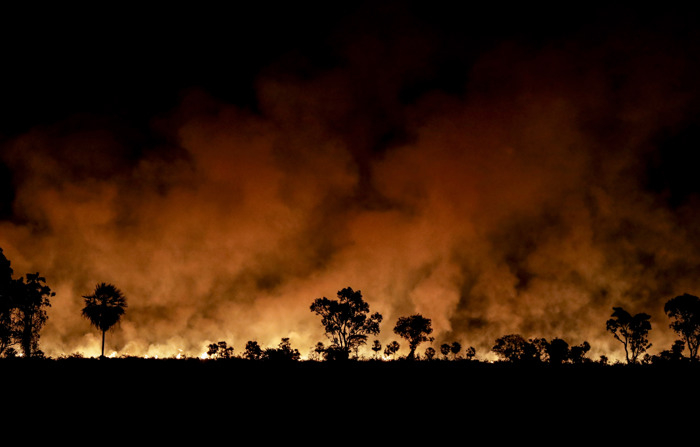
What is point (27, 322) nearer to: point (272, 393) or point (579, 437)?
point (272, 393)

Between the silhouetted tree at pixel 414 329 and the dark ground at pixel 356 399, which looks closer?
Answer: the dark ground at pixel 356 399

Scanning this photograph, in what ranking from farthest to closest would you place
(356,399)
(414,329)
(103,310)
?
1. (414,329)
2. (103,310)
3. (356,399)

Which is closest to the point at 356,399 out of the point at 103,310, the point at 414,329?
the point at 103,310

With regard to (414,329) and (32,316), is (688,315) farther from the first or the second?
(32,316)

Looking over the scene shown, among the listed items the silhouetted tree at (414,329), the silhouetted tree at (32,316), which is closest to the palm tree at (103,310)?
the silhouetted tree at (32,316)

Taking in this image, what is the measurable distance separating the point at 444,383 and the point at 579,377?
4.80m

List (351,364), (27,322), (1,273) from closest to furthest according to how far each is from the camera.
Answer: (351,364) → (1,273) → (27,322)

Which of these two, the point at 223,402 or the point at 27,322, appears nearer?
the point at 223,402

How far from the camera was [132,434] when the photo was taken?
8594mm

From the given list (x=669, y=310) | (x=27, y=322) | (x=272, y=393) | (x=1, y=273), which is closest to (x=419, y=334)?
(x=669, y=310)

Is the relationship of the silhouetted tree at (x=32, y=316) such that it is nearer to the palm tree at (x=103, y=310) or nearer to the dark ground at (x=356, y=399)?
the palm tree at (x=103, y=310)

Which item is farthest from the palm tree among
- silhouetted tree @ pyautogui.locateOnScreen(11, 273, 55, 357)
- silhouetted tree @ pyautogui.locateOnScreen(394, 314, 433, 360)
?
silhouetted tree @ pyautogui.locateOnScreen(394, 314, 433, 360)

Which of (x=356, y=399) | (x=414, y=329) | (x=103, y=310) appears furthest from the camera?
(x=414, y=329)

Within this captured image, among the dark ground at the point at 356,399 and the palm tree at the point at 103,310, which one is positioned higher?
the palm tree at the point at 103,310
